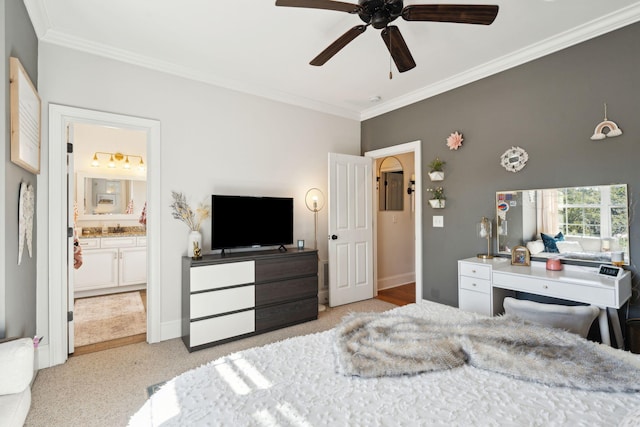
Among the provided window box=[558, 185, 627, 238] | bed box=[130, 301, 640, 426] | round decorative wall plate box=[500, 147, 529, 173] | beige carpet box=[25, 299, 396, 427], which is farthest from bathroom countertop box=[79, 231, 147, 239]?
window box=[558, 185, 627, 238]

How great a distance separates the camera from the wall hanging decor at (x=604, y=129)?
7.91 ft

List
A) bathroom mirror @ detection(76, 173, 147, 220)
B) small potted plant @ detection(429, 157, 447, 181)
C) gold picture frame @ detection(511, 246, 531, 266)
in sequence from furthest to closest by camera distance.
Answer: bathroom mirror @ detection(76, 173, 147, 220) → small potted plant @ detection(429, 157, 447, 181) → gold picture frame @ detection(511, 246, 531, 266)

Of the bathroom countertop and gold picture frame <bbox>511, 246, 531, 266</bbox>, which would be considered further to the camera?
the bathroom countertop

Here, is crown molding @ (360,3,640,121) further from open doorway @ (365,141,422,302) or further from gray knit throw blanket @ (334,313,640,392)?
gray knit throw blanket @ (334,313,640,392)

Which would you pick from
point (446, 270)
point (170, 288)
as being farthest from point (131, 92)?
point (446, 270)

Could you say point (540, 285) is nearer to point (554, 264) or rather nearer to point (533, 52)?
point (554, 264)

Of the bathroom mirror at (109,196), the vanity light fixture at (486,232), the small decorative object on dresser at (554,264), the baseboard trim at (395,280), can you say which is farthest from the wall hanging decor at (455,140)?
the bathroom mirror at (109,196)

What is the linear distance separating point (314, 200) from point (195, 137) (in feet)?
5.45

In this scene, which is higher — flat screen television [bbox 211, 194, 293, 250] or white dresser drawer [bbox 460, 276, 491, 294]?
flat screen television [bbox 211, 194, 293, 250]

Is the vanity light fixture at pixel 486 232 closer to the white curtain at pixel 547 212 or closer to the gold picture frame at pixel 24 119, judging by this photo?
the white curtain at pixel 547 212

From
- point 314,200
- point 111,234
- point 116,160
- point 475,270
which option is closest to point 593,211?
point 475,270

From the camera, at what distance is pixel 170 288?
10.3ft

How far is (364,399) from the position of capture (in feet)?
3.51

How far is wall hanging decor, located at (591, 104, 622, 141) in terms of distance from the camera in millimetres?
2412
